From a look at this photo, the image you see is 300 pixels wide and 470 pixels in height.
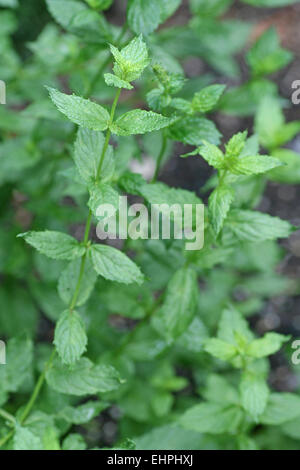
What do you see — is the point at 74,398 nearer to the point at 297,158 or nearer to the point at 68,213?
the point at 68,213

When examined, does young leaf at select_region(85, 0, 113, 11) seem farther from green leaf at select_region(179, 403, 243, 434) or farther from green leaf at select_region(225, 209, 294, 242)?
green leaf at select_region(179, 403, 243, 434)

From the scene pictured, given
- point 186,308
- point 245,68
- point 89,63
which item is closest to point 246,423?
point 186,308

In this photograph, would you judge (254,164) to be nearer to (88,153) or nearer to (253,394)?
(88,153)

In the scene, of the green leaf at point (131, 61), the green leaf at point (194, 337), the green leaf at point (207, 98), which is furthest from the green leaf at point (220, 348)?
the green leaf at point (131, 61)

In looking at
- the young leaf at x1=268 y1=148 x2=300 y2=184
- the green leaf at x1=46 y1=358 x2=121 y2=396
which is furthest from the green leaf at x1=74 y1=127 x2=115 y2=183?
the young leaf at x1=268 y1=148 x2=300 y2=184

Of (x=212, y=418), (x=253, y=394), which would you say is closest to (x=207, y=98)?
(x=253, y=394)
